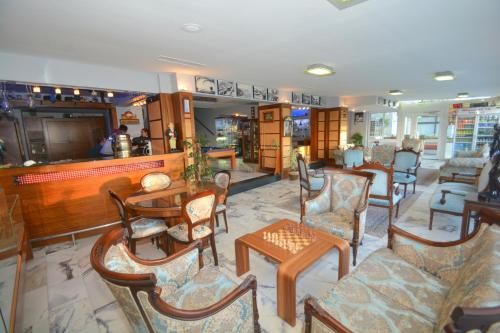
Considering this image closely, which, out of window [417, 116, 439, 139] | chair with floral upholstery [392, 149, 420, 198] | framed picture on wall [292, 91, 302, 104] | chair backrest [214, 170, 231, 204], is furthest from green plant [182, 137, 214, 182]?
window [417, 116, 439, 139]

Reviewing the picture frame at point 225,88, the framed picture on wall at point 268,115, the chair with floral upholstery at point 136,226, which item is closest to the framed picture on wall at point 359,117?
the framed picture on wall at point 268,115

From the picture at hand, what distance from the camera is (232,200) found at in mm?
4809

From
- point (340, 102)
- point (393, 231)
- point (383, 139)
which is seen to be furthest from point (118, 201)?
point (383, 139)

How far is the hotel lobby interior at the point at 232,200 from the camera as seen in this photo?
1303mm

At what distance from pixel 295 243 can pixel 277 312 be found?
1.89 feet

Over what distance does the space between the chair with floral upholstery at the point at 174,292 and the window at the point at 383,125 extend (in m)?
11.2

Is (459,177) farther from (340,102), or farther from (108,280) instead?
(108,280)

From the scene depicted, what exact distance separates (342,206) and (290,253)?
124 cm

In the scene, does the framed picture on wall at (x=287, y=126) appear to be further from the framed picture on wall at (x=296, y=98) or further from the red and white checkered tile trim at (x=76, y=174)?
the red and white checkered tile trim at (x=76, y=174)

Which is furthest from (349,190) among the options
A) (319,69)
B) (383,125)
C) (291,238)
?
(383,125)

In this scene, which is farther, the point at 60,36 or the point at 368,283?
the point at 60,36

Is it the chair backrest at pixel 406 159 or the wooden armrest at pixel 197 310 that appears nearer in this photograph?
the wooden armrest at pixel 197 310

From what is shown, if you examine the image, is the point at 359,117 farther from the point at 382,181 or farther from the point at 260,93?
the point at 382,181

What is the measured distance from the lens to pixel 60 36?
252cm
